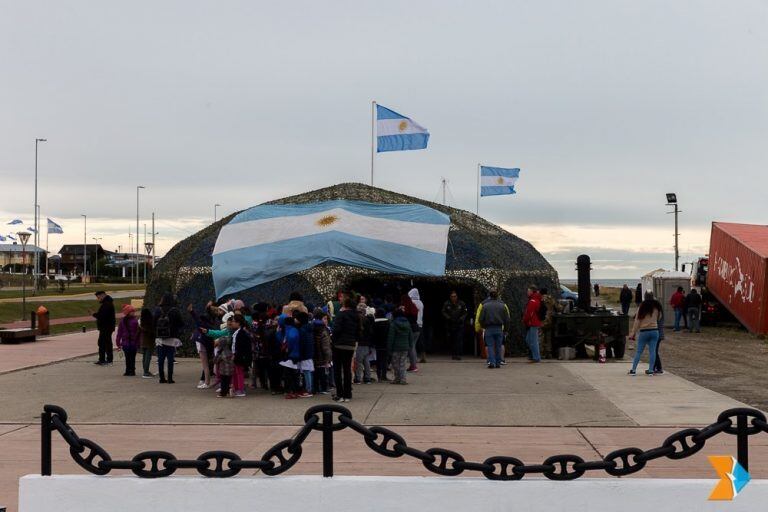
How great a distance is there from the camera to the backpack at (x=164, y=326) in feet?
49.6

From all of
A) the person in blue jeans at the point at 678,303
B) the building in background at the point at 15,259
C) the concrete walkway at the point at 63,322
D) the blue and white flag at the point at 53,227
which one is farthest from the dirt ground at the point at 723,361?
the building in background at the point at 15,259

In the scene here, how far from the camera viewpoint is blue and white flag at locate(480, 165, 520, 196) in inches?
1390

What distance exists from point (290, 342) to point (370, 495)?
8290 mm

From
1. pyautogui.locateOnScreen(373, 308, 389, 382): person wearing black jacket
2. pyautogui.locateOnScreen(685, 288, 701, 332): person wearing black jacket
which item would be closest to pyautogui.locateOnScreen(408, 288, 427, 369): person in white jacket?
pyautogui.locateOnScreen(373, 308, 389, 382): person wearing black jacket

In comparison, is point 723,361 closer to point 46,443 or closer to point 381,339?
point 381,339

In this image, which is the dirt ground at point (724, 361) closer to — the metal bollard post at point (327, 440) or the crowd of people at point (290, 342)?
the crowd of people at point (290, 342)

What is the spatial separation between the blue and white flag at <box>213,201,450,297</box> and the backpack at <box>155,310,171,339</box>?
512cm

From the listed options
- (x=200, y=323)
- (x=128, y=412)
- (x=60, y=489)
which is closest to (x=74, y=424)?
(x=128, y=412)

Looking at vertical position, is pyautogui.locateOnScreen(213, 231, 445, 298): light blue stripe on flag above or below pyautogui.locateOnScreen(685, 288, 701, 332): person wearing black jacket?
above

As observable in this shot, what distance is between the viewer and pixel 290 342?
13.4 meters

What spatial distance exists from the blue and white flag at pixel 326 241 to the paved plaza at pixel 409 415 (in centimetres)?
355

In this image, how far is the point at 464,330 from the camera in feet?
71.5

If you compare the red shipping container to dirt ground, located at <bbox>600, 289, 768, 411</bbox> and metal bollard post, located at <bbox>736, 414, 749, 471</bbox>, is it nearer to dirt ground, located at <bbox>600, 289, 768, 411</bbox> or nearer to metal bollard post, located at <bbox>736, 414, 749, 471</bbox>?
dirt ground, located at <bbox>600, 289, 768, 411</bbox>

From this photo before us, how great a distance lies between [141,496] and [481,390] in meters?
9.64
